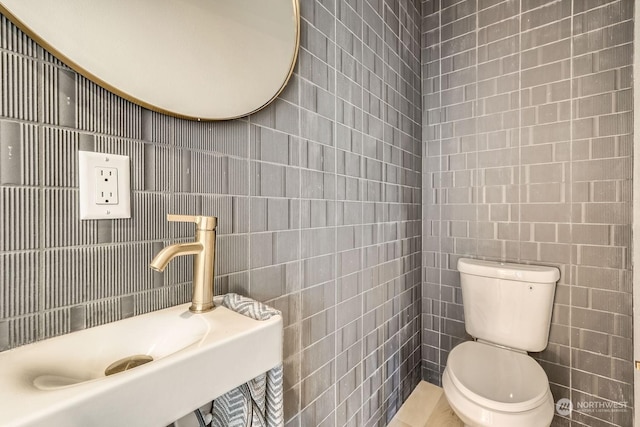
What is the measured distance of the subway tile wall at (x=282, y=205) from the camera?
0.50 metres

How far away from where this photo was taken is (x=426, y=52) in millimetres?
1885

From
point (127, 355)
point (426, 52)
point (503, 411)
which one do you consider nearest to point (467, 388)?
point (503, 411)

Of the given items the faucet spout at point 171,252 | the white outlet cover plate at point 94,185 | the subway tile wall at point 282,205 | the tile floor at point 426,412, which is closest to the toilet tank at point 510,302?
the subway tile wall at point 282,205

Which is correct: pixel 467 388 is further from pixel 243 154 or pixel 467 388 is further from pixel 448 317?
pixel 243 154

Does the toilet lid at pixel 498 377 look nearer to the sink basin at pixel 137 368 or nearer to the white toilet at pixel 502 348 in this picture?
the white toilet at pixel 502 348

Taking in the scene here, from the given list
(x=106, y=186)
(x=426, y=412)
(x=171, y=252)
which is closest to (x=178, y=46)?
(x=106, y=186)

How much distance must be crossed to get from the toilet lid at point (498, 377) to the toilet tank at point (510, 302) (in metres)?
0.11

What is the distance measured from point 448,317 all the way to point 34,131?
199cm

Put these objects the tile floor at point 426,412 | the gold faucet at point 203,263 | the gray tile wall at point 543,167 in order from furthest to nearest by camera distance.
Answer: the tile floor at point 426,412 → the gray tile wall at point 543,167 → the gold faucet at point 203,263

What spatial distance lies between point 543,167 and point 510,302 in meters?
0.73

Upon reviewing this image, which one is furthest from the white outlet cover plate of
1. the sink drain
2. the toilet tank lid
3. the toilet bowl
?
the toilet tank lid

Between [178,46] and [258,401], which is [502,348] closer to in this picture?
[258,401]

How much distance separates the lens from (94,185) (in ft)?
1.83

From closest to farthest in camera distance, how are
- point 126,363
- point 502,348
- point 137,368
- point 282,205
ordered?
point 137,368
point 126,363
point 282,205
point 502,348
